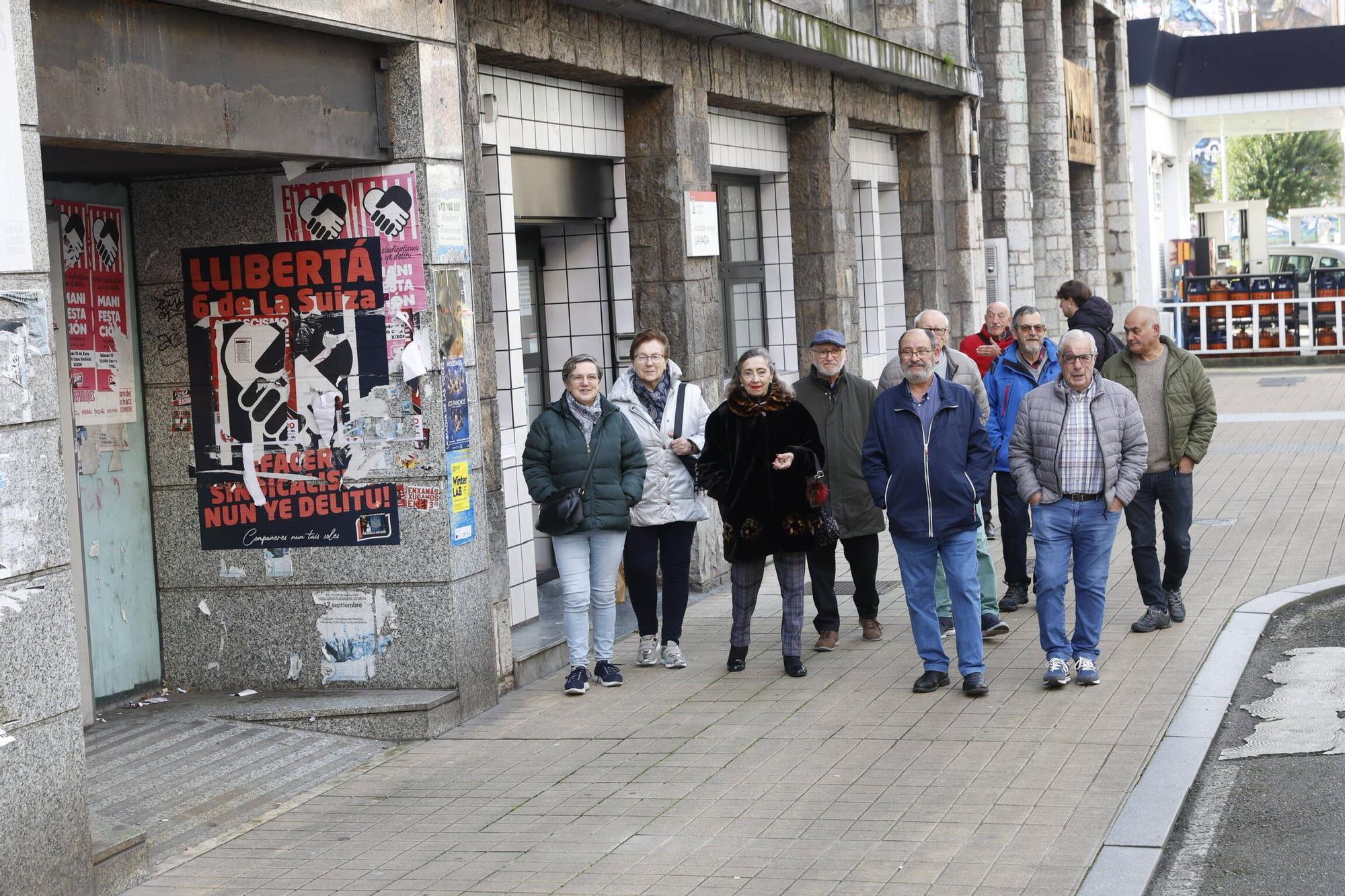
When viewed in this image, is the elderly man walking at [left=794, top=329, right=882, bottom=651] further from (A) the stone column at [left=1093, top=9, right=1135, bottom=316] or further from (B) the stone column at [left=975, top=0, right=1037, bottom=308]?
(A) the stone column at [left=1093, top=9, right=1135, bottom=316]

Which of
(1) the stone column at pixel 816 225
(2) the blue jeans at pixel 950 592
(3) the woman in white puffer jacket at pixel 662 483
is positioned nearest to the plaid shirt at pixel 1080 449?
(2) the blue jeans at pixel 950 592

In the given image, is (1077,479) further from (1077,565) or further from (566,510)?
(566,510)

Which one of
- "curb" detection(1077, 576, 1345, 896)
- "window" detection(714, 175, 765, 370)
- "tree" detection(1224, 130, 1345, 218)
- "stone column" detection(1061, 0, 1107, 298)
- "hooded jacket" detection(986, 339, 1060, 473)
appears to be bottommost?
"curb" detection(1077, 576, 1345, 896)

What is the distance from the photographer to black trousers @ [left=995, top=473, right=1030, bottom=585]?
994cm

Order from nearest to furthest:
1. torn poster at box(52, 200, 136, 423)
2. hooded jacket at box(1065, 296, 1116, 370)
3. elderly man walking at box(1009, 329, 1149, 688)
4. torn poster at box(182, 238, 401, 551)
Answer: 1. torn poster at box(52, 200, 136, 423)
2. torn poster at box(182, 238, 401, 551)
3. elderly man walking at box(1009, 329, 1149, 688)
4. hooded jacket at box(1065, 296, 1116, 370)

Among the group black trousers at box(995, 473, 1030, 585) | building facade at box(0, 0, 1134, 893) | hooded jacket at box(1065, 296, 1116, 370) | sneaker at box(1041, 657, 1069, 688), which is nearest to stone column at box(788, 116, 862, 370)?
building facade at box(0, 0, 1134, 893)

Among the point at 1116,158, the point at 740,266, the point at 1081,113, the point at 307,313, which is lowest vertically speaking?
the point at 307,313

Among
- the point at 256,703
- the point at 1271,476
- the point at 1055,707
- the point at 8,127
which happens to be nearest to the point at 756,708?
the point at 1055,707

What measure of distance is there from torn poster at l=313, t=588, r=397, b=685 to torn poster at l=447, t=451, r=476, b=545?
1.53ft

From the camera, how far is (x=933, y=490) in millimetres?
8000

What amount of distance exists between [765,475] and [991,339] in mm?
4050

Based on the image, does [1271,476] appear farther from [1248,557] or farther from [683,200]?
[683,200]

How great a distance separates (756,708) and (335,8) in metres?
3.76

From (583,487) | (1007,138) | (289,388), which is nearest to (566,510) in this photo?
(583,487)
